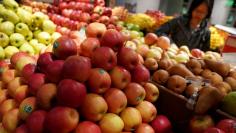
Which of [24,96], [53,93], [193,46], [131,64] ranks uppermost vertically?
[131,64]

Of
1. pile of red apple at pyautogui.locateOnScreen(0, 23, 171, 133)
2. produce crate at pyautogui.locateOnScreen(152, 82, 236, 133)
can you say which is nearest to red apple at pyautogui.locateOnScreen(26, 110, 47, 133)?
pile of red apple at pyautogui.locateOnScreen(0, 23, 171, 133)

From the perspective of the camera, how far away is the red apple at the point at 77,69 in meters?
1.46

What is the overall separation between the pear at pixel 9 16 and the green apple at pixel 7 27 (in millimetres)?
61

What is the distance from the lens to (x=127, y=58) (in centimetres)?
167

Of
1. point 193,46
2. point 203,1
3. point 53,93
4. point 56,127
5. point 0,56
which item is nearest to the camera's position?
point 56,127

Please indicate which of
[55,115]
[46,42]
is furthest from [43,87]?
[46,42]

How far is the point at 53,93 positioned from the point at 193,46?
3220 mm

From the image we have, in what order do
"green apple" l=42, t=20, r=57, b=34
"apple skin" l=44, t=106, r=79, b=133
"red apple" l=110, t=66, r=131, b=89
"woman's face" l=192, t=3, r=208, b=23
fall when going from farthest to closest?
"woman's face" l=192, t=3, r=208, b=23 < "green apple" l=42, t=20, r=57, b=34 < "red apple" l=110, t=66, r=131, b=89 < "apple skin" l=44, t=106, r=79, b=133

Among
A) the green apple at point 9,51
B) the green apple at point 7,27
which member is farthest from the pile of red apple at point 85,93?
the green apple at point 7,27

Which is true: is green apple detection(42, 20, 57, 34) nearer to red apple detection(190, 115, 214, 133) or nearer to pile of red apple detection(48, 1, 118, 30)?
pile of red apple detection(48, 1, 118, 30)

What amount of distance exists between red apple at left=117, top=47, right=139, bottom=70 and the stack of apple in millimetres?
1432

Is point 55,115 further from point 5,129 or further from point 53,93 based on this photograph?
point 5,129

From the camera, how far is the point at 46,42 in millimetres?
3258

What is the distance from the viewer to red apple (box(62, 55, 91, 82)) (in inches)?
57.6
